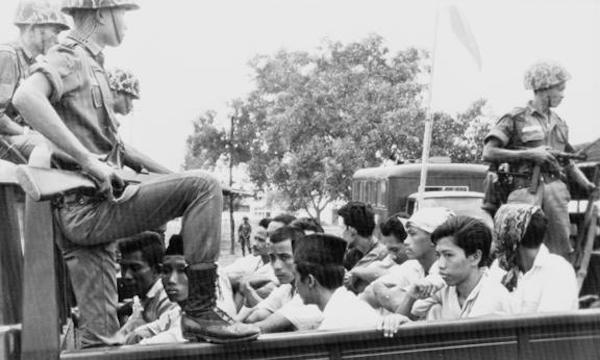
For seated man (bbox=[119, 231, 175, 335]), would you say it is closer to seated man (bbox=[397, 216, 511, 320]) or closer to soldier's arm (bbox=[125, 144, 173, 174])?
soldier's arm (bbox=[125, 144, 173, 174])

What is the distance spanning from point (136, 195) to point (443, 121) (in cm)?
2214

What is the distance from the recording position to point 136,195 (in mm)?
2334

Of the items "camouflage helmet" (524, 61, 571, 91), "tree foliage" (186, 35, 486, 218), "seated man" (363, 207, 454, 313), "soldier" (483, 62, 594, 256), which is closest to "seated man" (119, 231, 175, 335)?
"seated man" (363, 207, 454, 313)

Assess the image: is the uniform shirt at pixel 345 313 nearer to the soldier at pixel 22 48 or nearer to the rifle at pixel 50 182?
the rifle at pixel 50 182

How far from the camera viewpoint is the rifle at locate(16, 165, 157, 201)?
6.79ft

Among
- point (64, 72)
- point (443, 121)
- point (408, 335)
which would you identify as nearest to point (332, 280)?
point (408, 335)

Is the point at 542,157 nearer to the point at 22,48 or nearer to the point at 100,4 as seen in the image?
the point at 100,4

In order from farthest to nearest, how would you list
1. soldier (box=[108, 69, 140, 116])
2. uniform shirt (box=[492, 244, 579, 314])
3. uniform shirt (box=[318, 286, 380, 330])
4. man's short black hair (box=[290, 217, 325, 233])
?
man's short black hair (box=[290, 217, 325, 233]) → soldier (box=[108, 69, 140, 116]) → uniform shirt (box=[492, 244, 579, 314]) → uniform shirt (box=[318, 286, 380, 330])

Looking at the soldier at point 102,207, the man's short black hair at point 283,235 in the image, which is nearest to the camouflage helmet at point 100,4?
the soldier at point 102,207

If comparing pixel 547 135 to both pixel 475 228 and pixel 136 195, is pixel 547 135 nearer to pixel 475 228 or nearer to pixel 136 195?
pixel 475 228

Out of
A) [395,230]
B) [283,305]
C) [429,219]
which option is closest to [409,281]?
[429,219]

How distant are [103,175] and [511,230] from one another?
1742mm

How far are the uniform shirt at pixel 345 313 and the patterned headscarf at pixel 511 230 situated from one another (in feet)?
2.29

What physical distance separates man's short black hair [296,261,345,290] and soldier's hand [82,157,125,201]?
40.0 inches
